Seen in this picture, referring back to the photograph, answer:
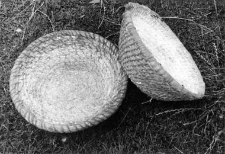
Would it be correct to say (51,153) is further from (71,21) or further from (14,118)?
(71,21)

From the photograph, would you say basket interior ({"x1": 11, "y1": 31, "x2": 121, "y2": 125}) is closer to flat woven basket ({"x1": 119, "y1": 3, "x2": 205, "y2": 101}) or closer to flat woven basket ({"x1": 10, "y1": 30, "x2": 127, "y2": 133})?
flat woven basket ({"x1": 10, "y1": 30, "x2": 127, "y2": 133})

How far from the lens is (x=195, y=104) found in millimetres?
1826

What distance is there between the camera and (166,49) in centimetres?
180

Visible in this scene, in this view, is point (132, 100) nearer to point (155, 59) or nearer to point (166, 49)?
point (166, 49)

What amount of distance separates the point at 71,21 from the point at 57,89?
0.43 metres

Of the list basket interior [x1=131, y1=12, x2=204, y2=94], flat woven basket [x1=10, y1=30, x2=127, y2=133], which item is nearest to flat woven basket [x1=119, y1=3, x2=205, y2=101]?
basket interior [x1=131, y1=12, x2=204, y2=94]

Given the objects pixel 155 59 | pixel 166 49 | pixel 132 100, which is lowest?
pixel 132 100

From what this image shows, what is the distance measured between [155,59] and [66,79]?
660 mm

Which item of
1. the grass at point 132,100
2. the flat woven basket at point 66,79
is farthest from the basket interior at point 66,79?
the grass at point 132,100

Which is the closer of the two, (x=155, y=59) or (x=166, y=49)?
(x=155, y=59)

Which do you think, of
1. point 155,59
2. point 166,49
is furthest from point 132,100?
point 155,59

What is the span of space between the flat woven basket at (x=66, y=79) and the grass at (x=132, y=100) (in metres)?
0.16

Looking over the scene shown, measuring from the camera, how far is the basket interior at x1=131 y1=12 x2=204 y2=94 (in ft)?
5.66

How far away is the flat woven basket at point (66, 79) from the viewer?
5.55 feet
